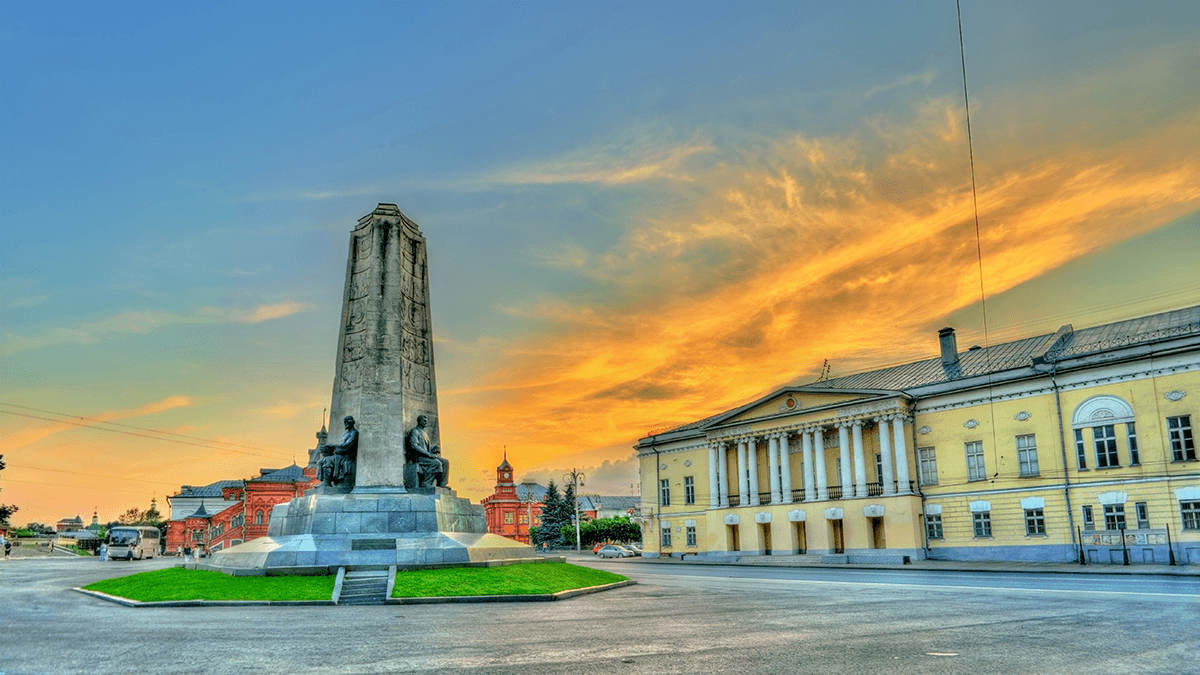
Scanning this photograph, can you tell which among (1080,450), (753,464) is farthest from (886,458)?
(753,464)

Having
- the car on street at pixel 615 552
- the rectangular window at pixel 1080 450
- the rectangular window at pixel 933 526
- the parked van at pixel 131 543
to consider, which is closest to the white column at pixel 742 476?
the rectangular window at pixel 933 526

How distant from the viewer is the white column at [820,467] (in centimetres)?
4697

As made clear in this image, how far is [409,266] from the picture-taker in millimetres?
23984

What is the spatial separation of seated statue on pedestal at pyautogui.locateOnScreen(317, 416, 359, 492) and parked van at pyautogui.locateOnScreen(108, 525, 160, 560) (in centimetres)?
3866

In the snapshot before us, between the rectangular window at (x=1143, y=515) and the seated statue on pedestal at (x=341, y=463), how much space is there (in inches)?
1299

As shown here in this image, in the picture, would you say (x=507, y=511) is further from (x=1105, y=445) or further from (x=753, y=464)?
(x=1105, y=445)

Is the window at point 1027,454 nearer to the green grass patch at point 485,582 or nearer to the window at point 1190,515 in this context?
the window at point 1190,515

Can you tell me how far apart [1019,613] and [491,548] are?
12490mm

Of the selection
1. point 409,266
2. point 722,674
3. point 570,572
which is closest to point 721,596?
point 570,572

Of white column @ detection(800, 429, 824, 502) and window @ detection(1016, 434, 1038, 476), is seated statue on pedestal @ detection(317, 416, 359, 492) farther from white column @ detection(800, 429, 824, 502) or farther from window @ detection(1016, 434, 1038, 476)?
white column @ detection(800, 429, 824, 502)

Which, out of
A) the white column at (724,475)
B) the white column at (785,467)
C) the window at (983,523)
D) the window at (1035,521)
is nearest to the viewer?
the window at (1035,521)

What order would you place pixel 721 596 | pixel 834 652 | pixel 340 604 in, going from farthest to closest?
1. pixel 721 596
2. pixel 340 604
3. pixel 834 652

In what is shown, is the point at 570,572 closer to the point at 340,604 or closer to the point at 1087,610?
the point at 340,604

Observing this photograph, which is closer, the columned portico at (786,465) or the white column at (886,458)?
the white column at (886,458)
